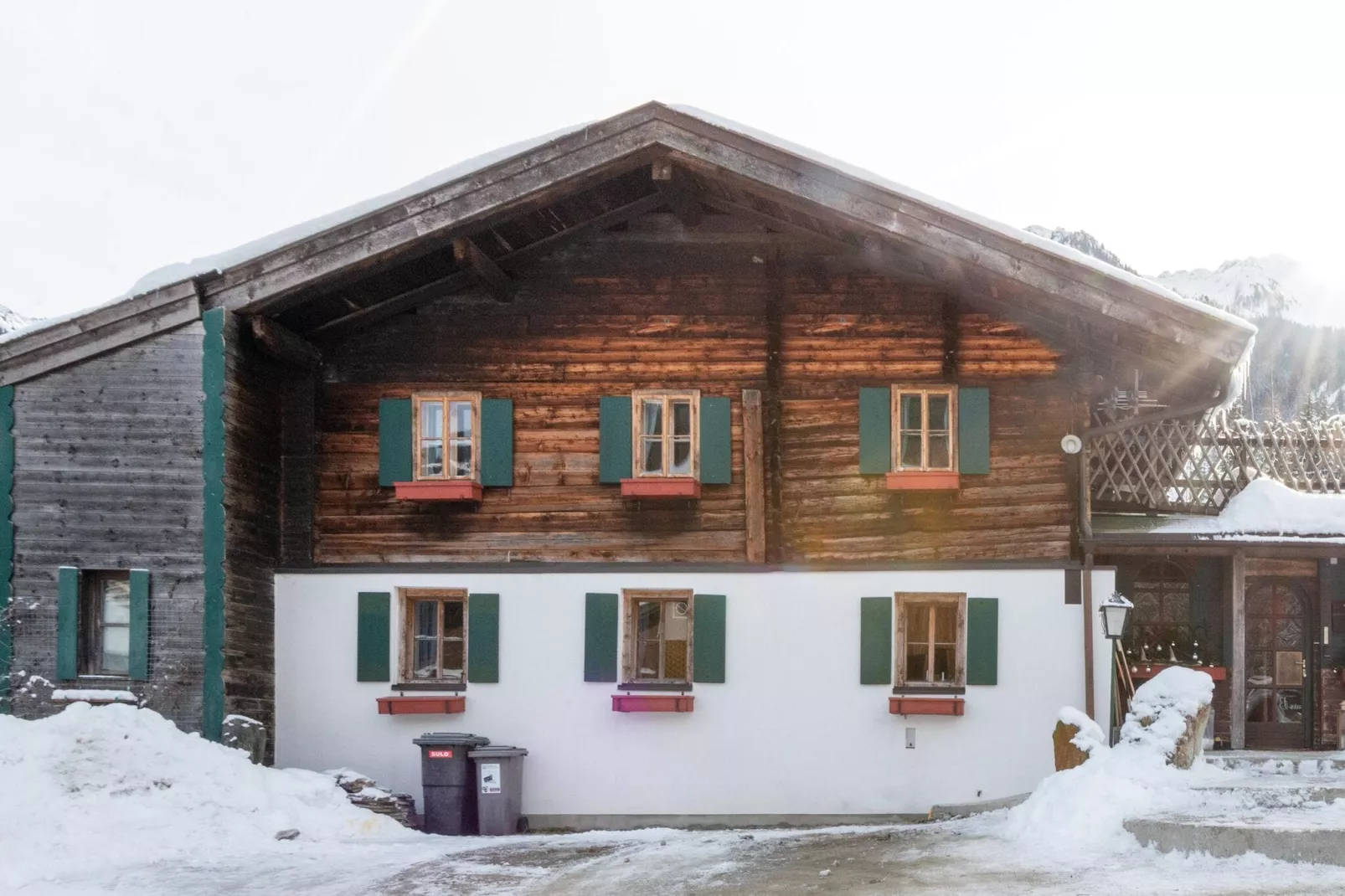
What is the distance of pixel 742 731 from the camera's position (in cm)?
1411

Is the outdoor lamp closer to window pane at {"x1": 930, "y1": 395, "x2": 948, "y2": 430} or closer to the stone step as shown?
window pane at {"x1": 930, "y1": 395, "x2": 948, "y2": 430}

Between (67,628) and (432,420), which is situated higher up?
(432,420)

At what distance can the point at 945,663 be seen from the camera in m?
14.3

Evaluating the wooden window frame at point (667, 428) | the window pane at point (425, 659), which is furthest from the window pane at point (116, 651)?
the wooden window frame at point (667, 428)

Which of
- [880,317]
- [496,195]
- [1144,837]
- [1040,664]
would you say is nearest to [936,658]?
[1040,664]

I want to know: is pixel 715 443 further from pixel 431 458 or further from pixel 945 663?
pixel 945 663

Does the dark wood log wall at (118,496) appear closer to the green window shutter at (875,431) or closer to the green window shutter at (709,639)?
the green window shutter at (709,639)

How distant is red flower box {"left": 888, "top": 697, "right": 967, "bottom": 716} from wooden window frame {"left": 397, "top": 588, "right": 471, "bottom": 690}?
14.9 ft

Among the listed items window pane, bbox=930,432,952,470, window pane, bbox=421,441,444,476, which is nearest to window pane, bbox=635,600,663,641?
window pane, bbox=421,441,444,476

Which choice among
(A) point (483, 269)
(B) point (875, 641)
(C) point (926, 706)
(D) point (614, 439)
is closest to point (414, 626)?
(D) point (614, 439)

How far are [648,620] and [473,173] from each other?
498 centimetres

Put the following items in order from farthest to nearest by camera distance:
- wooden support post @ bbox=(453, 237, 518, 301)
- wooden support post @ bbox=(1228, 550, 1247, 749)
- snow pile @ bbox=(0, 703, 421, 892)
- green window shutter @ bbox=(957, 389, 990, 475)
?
wooden support post @ bbox=(1228, 550, 1247, 749), green window shutter @ bbox=(957, 389, 990, 475), wooden support post @ bbox=(453, 237, 518, 301), snow pile @ bbox=(0, 703, 421, 892)

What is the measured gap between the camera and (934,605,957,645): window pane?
1427cm

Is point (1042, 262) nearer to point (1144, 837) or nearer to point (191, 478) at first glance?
point (1144, 837)
